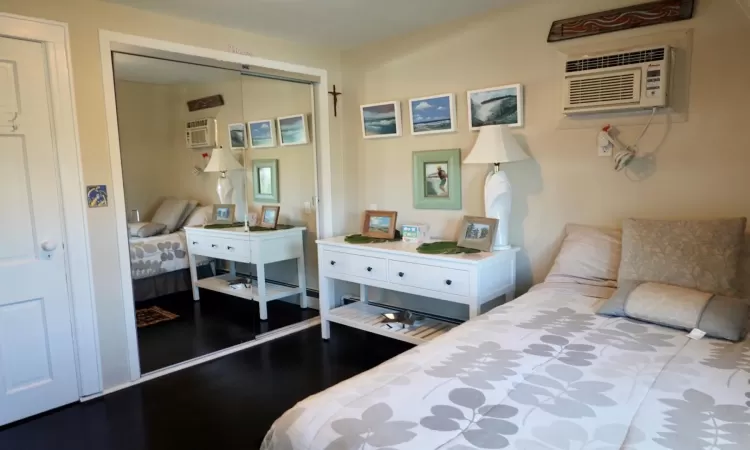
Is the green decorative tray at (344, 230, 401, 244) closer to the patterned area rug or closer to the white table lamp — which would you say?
the white table lamp

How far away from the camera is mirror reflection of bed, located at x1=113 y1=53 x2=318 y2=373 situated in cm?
303

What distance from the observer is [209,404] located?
263 centimetres

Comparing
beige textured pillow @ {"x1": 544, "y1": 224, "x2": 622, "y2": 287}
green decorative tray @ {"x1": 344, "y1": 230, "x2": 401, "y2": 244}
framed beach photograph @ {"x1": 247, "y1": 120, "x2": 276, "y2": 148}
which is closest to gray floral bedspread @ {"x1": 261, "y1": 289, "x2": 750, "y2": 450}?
beige textured pillow @ {"x1": 544, "y1": 224, "x2": 622, "y2": 287}

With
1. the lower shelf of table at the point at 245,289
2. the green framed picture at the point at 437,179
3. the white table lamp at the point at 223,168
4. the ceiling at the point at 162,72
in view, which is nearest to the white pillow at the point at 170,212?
the white table lamp at the point at 223,168

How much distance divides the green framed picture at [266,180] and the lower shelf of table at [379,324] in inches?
42.3

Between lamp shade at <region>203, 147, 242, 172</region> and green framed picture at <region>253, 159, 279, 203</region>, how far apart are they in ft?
0.69

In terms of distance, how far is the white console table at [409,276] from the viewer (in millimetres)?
2748

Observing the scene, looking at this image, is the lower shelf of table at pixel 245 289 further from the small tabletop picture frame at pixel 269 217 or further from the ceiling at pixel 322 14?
the ceiling at pixel 322 14

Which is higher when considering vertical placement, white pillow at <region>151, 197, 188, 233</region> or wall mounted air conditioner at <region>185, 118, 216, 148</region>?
wall mounted air conditioner at <region>185, 118, 216, 148</region>

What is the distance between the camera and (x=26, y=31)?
242 cm

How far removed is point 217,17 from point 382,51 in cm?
128

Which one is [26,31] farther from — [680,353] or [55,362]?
[680,353]

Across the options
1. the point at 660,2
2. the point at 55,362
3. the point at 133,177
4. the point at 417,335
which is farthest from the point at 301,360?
the point at 660,2

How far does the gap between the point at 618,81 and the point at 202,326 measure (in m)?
3.24
